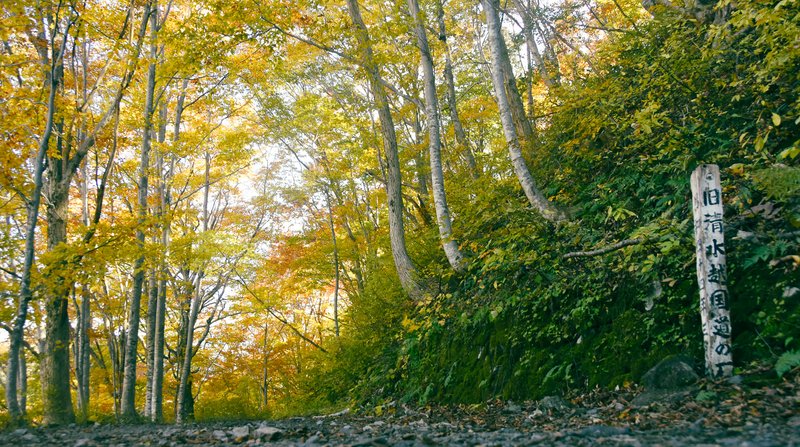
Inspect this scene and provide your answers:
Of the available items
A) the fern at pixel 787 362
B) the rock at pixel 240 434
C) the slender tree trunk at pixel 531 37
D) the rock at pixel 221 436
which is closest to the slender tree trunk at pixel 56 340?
the rock at pixel 221 436

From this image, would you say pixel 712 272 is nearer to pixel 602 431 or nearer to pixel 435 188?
pixel 602 431

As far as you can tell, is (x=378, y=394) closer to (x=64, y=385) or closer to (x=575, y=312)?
(x=575, y=312)

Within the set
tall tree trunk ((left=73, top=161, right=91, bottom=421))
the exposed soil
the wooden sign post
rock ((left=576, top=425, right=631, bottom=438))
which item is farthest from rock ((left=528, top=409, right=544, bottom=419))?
tall tree trunk ((left=73, top=161, right=91, bottom=421))

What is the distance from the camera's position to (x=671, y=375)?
3750 mm

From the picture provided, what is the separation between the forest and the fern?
3 centimetres

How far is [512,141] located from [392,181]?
9.32 feet

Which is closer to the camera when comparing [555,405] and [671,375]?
[671,375]

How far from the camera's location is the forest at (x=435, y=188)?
443 cm

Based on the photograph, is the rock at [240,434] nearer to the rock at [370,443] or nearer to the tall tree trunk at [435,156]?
the rock at [370,443]

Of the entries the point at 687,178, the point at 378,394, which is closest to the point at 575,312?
the point at 687,178

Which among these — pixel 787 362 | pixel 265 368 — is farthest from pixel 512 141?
pixel 265 368

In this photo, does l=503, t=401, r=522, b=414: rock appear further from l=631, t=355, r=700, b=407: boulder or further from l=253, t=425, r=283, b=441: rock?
l=253, t=425, r=283, b=441: rock

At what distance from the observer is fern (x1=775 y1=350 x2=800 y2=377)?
3.15 m

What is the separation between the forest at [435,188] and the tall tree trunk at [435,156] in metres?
0.04
